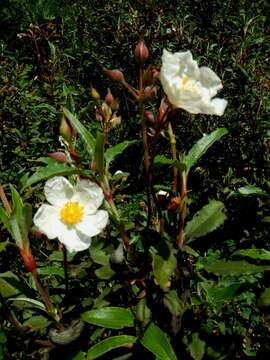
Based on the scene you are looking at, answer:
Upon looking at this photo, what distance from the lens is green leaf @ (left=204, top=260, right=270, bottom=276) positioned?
1247 mm

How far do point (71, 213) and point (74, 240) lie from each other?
0.09 m

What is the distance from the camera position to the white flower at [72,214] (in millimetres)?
1216

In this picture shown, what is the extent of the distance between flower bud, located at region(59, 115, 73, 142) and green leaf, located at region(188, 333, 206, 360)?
1.94 ft

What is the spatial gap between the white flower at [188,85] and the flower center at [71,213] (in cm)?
37

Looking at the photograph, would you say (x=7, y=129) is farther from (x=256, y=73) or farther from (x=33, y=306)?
(x=33, y=306)

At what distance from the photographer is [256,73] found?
309 centimetres

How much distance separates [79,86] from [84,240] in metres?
3.46

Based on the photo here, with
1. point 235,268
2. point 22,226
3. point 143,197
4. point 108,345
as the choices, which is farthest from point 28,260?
point 143,197

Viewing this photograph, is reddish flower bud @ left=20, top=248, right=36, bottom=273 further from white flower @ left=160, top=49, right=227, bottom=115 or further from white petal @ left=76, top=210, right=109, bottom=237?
white flower @ left=160, top=49, right=227, bottom=115

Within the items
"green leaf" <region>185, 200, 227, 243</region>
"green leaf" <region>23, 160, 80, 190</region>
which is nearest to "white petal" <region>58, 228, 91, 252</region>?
"green leaf" <region>23, 160, 80, 190</region>

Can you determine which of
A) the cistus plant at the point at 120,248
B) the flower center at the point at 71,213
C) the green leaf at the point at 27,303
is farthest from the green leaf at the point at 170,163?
the green leaf at the point at 27,303

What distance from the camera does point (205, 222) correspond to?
1292 mm

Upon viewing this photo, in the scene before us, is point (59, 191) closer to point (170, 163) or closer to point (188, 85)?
point (170, 163)

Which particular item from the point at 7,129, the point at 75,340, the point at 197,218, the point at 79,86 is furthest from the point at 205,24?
the point at 75,340
